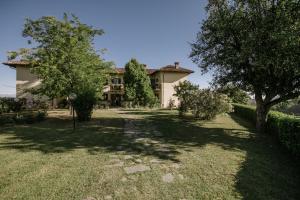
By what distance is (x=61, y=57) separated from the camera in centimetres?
1438

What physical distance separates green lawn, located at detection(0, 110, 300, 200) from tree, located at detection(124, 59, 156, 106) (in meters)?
20.2

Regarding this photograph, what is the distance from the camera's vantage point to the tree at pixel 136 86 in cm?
2959

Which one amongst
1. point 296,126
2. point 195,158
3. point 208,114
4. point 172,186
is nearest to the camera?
Result: point 172,186

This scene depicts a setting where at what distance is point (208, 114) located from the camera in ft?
52.2

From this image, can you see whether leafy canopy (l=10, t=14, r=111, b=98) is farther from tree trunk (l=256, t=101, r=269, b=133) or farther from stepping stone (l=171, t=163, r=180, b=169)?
tree trunk (l=256, t=101, r=269, b=133)

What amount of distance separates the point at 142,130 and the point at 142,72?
20.0 meters

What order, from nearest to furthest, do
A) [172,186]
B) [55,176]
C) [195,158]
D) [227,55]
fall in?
[172,186]
[55,176]
[195,158]
[227,55]

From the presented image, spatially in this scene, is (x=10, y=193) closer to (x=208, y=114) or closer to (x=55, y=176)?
(x=55, y=176)

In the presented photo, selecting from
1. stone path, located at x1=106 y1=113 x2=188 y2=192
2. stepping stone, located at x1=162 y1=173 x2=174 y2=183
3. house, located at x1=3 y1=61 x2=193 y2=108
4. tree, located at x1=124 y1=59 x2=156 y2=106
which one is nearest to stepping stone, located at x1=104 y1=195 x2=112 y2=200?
stone path, located at x1=106 y1=113 x2=188 y2=192

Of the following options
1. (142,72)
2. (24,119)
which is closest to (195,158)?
(24,119)

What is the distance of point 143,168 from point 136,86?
80.5 ft

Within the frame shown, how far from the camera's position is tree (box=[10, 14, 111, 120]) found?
46.0ft

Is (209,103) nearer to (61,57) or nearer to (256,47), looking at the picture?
(256,47)

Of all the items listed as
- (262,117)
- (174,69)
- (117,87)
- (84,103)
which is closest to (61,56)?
(84,103)
